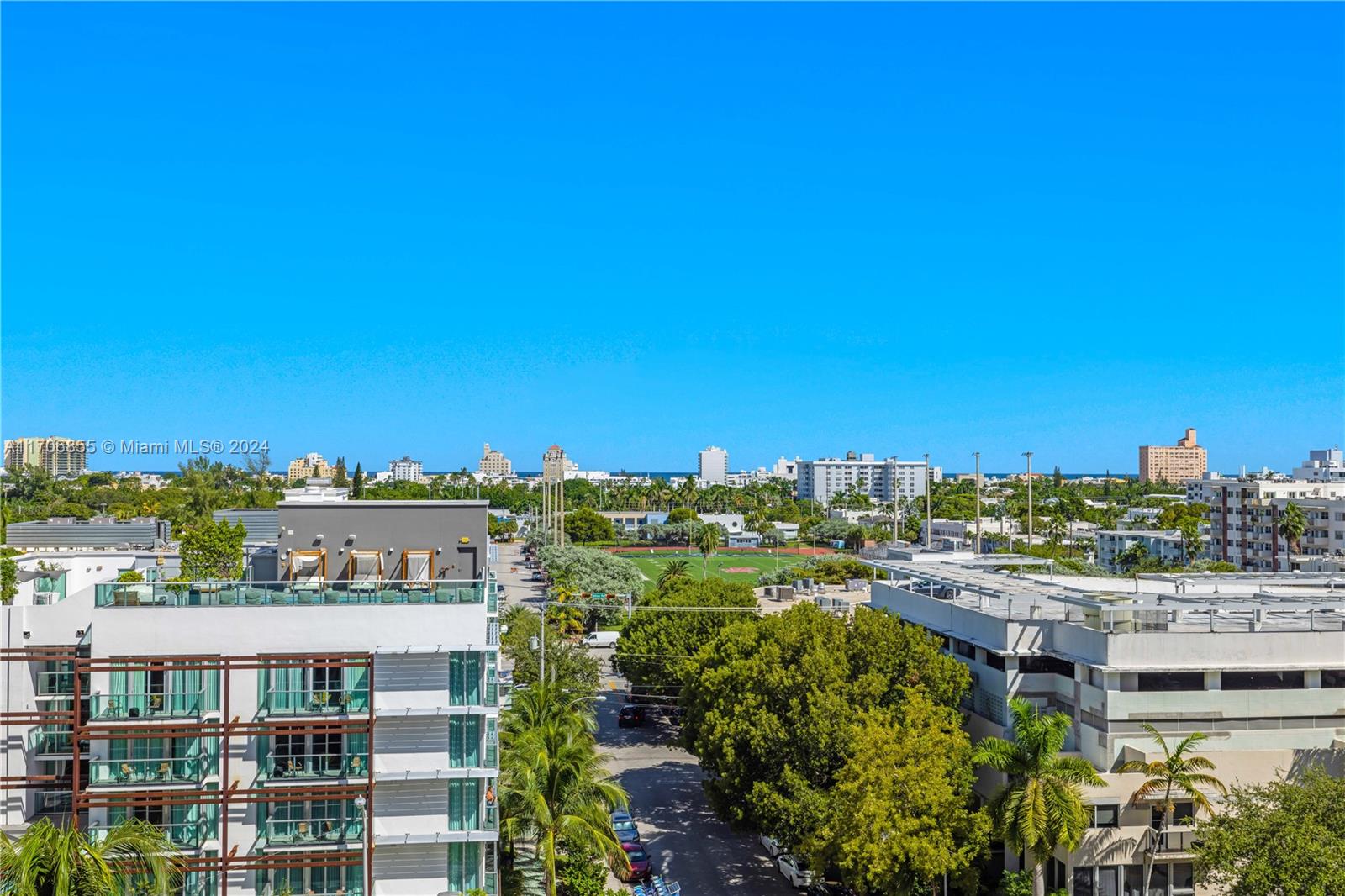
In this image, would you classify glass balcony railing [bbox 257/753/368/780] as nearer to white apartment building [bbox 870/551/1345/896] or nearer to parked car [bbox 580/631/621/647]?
white apartment building [bbox 870/551/1345/896]

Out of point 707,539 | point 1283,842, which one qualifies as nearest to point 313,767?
point 1283,842

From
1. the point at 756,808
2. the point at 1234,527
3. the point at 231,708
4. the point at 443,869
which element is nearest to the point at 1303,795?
the point at 756,808

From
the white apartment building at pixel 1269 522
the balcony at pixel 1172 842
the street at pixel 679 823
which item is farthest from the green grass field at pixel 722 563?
the balcony at pixel 1172 842

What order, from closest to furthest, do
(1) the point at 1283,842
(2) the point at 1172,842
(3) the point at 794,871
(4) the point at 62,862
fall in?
(4) the point at 62,862, (1) the point at 1283,842, (2) the point at 1172,842, (3) the point at 794,871

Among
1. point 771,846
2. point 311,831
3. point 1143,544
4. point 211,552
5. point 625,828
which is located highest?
point 211,552

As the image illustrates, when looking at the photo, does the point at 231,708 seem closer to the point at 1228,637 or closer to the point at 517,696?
the point at 517,696

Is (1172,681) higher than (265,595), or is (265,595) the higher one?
(265,595)

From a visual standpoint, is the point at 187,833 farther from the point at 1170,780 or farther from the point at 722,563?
the point at 722,563
